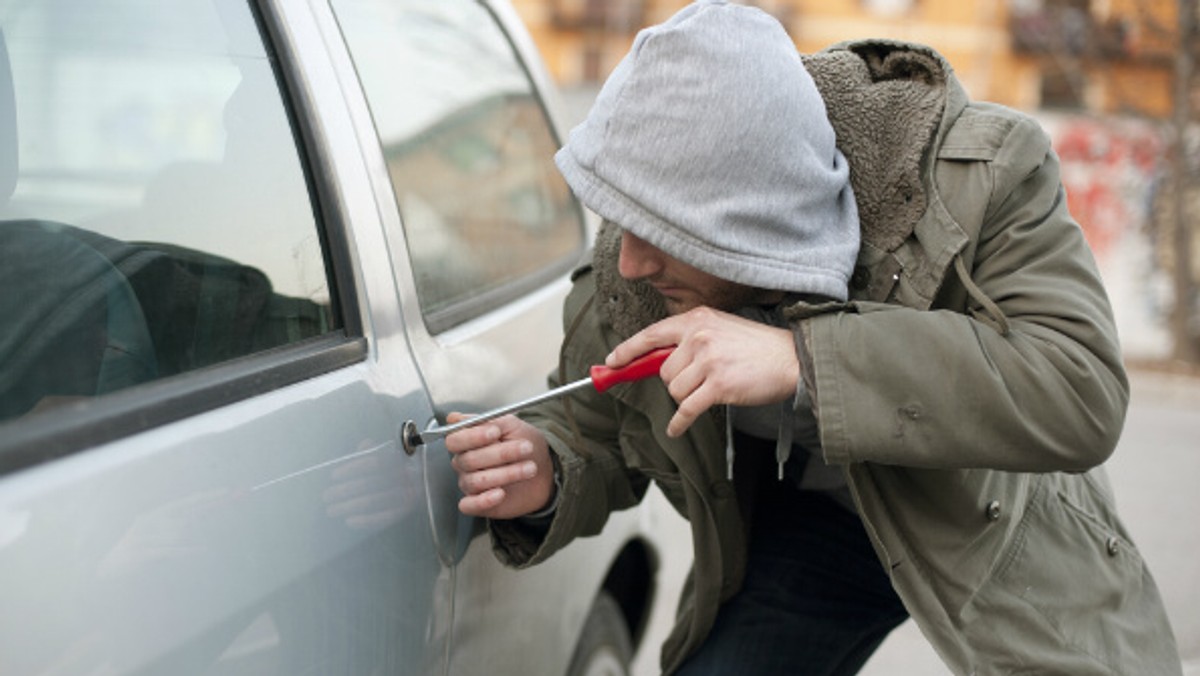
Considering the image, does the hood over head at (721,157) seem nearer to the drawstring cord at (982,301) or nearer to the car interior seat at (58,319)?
the drawstring cord at (982,301)

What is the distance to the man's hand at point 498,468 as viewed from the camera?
1.84 m

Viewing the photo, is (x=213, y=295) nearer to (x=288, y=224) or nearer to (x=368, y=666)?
(x=288, y=224)

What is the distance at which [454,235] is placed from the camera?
2.33 meters

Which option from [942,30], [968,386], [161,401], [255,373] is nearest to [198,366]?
[255,373]

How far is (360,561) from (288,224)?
0.44m

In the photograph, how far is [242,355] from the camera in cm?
154

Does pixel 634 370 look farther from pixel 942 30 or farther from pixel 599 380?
pixel 942 30

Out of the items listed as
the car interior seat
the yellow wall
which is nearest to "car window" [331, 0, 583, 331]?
the car interior seat

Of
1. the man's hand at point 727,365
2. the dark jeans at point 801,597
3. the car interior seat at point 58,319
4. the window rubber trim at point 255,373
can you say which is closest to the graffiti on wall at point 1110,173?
the dark jeans at point 801,597

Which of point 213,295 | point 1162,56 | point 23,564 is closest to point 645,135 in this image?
point 213,295

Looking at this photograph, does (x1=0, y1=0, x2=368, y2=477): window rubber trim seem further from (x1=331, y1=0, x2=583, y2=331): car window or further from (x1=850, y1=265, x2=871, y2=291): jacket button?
(x1=850, y1=265, x2=871, y2=291): jacket button

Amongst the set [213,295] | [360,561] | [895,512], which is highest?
[213,295]

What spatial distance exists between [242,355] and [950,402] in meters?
0.81

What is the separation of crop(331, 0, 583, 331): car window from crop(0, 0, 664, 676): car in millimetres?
14
